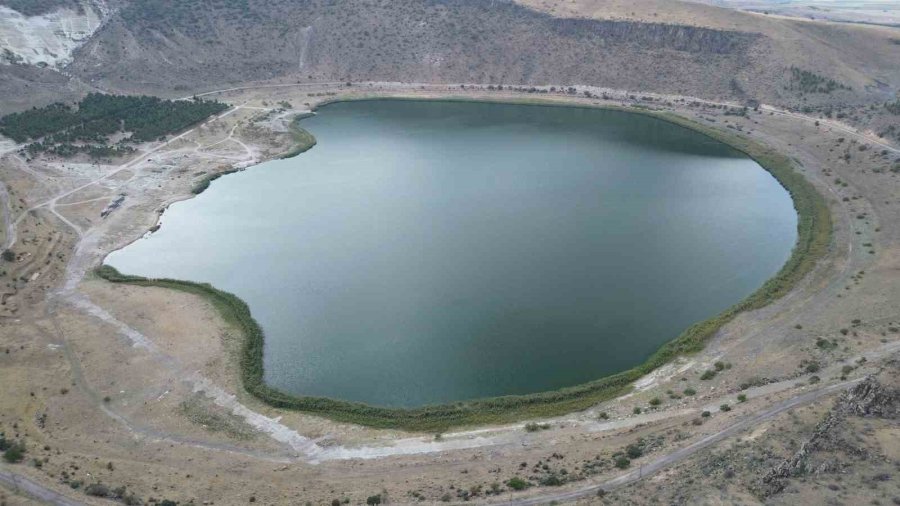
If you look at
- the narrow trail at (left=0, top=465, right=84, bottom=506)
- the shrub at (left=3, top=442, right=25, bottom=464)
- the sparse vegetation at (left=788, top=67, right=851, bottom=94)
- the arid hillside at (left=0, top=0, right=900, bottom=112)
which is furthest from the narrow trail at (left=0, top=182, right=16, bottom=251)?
the sparse vegetation at (left=788, top=67, right=851, bottom=94)

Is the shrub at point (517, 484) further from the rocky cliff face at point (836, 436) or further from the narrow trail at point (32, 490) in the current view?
the narrow trail at point (32, 490)

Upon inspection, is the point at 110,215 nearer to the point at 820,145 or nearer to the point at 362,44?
the point at 362,44

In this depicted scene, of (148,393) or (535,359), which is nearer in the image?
(148,393)

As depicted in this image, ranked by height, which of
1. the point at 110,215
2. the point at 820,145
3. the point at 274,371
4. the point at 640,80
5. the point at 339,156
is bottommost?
the point at 274,371

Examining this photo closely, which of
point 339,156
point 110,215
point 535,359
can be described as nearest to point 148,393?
point 535,359

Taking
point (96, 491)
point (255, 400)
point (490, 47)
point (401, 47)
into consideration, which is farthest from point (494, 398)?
point (401, 47)
